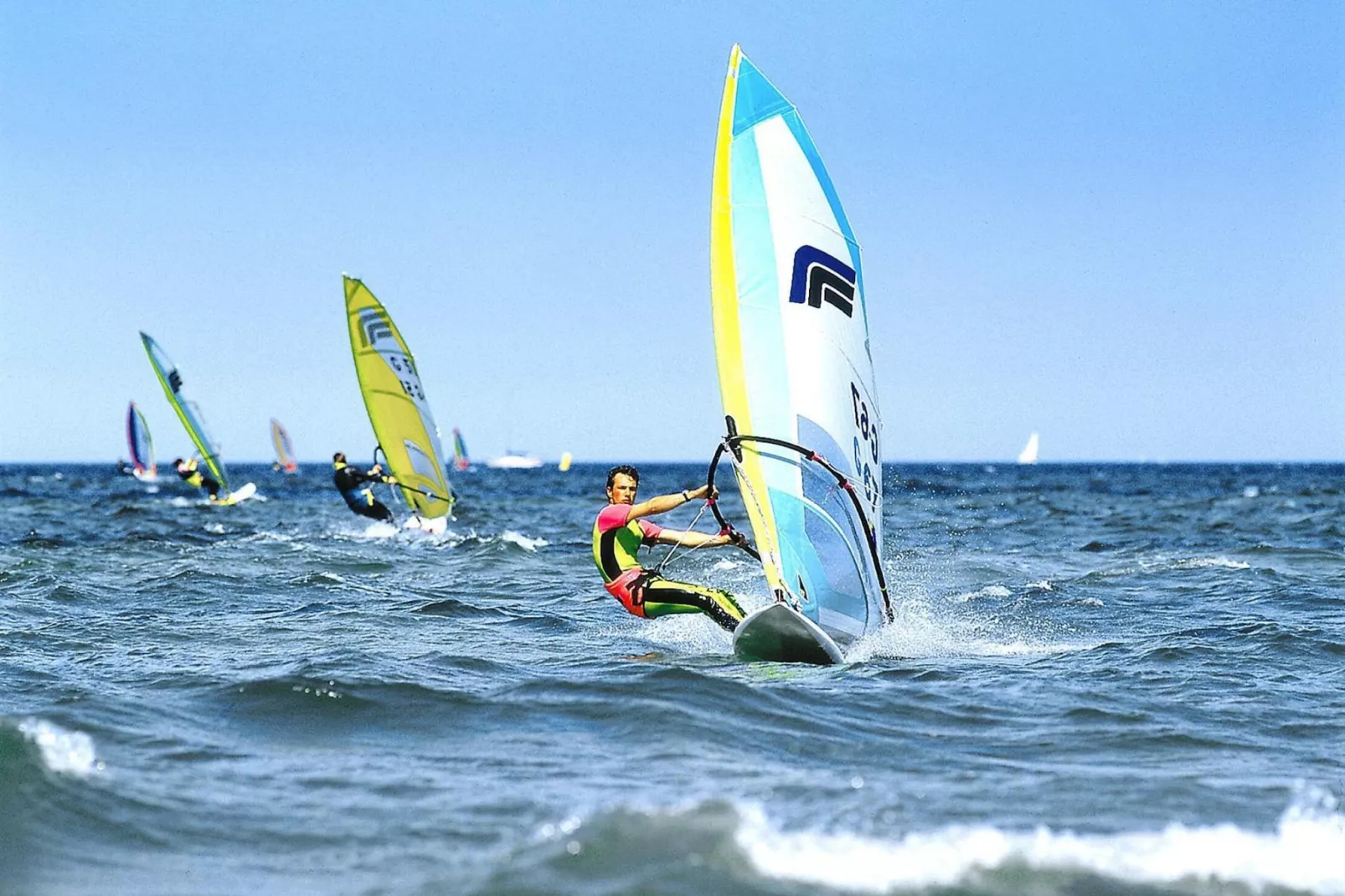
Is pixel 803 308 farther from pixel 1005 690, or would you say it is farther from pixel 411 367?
pixel 411 367

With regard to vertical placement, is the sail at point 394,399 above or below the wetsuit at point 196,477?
above

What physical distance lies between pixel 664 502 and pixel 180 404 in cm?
2262

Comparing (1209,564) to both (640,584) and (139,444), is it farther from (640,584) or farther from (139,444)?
(139,444)

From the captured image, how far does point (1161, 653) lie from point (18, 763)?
692 cm

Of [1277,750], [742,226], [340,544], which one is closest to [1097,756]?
[1277,750]

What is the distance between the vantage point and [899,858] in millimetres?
4590

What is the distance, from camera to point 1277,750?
6.35m

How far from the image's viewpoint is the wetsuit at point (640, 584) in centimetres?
894

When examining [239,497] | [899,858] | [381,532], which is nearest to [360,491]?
[381,532]

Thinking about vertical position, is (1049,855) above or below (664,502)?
below

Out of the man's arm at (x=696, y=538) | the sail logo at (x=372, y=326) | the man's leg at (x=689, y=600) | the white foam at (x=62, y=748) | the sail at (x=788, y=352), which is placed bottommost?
the white foam at (x=62, y=748)

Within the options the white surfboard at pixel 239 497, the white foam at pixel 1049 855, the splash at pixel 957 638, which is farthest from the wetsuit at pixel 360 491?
the white foam at pixel 1049 855

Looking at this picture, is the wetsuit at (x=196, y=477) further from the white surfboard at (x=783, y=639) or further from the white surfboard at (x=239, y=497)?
the white surfboard at (x=783, y=639)

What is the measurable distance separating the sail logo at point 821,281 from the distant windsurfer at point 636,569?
161 cm
